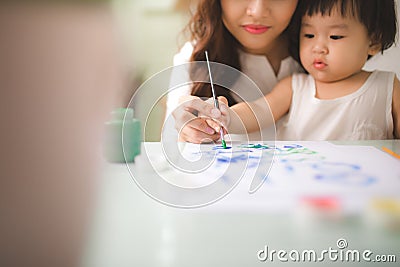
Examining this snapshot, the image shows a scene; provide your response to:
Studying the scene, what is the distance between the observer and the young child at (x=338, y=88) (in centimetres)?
107

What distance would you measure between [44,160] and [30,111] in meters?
0.16

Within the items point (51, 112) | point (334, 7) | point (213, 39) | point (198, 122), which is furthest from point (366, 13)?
point (51, 112)

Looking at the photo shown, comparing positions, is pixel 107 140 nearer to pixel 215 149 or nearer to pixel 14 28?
pixel 215 149

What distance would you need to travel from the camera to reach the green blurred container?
833 mm

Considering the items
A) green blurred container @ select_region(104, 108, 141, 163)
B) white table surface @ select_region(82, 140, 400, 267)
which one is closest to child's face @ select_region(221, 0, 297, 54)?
green blurred container @ select_region(104, 108, 141, 163)

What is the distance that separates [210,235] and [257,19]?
0.64 meters

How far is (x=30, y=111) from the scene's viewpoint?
1.06 meters

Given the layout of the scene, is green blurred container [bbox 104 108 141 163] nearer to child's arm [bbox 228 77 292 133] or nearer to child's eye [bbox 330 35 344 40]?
child's arm [bbox 228 77 292 133]

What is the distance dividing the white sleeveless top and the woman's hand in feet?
0.78

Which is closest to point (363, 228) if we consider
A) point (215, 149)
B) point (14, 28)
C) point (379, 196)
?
point (379, 196)

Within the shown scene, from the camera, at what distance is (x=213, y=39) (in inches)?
44.9

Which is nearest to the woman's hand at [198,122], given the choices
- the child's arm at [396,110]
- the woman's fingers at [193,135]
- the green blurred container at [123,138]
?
the woman's fingers at [193,135]

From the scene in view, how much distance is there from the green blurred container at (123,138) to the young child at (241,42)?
0.23 meters

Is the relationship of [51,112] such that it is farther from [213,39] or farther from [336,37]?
[336,37]
